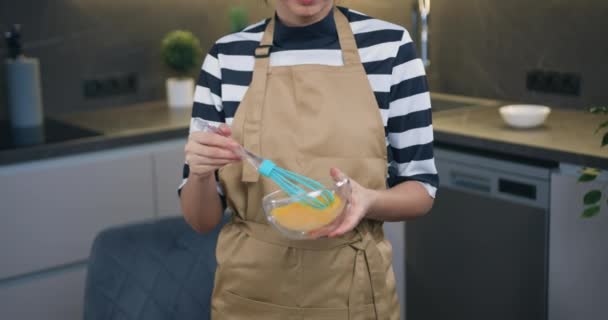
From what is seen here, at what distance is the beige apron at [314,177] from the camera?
1271mm

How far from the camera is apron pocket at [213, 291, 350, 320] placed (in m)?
1.27

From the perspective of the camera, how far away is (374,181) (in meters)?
1.27

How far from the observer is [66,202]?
94.8 inches

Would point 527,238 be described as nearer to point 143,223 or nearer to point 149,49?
point 143,223

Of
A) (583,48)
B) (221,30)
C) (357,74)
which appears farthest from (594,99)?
(357,74)

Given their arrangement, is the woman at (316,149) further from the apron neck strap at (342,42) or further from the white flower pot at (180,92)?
the white flower pot at (180,92)

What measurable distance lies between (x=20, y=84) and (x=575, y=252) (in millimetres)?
1714

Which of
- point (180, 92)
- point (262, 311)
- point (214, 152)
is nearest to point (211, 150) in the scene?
point (214, 152)

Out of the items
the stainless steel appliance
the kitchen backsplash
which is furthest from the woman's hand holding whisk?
the kitchen backsplash

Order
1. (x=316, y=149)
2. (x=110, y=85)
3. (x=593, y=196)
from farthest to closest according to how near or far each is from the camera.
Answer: (x=110, y=85) → (x=593, y=196) → (x=316, y=149)

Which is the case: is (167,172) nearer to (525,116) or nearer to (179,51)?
(179,51)

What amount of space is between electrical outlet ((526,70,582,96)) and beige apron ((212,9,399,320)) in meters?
1.75

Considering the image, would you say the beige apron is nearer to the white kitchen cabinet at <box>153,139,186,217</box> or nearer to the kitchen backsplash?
the white kitchen cabinet at <box>153,139,186,217</box>

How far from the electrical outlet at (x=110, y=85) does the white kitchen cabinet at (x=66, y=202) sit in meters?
0.56
